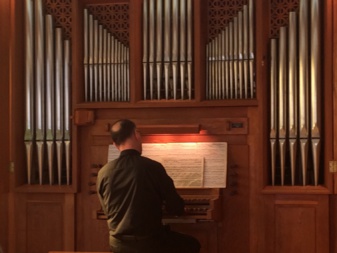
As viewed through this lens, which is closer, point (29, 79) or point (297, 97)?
point (297, 97)

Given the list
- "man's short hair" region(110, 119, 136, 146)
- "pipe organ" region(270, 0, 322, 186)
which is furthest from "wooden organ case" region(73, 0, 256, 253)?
"man's short hair" region(110, 119, 136, 146)

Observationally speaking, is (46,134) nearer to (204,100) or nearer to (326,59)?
(204,100)

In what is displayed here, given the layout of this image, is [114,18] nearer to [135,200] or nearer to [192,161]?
[192,161]

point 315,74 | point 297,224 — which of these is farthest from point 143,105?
point 297,224

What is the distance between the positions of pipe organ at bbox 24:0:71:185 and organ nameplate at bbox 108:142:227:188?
1.94 ft

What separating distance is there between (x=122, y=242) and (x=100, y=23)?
8.04 feet

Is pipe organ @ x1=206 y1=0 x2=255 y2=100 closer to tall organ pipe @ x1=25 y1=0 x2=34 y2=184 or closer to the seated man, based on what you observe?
the seated man

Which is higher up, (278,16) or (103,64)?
(278,16)

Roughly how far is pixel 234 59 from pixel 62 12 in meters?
1.88

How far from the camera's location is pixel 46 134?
234 inches

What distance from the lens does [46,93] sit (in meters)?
5.92

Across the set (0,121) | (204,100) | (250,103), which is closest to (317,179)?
(250,103)

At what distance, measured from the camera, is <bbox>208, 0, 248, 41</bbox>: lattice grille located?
18.7 ft

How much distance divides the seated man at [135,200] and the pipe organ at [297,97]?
144 centimetres
